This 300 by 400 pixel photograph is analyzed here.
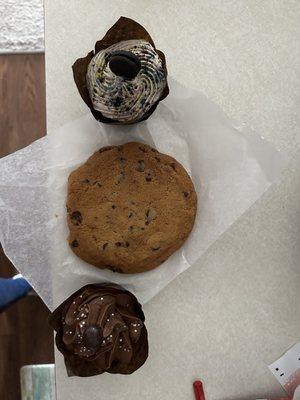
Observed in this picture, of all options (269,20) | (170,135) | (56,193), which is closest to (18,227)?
(56,193)

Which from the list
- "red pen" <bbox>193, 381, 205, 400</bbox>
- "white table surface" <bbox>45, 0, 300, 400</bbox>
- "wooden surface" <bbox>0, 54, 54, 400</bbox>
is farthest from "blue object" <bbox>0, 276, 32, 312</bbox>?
"red pen" <bbox>193, 381, 205, 400</bbox>

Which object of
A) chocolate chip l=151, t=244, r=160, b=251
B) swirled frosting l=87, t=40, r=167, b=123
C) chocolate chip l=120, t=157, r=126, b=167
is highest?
swirled frosting l=87, t=40, r=167, b=123

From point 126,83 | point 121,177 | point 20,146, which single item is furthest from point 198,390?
point 20,146

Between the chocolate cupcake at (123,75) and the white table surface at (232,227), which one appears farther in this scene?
the white table surface at (232,227)

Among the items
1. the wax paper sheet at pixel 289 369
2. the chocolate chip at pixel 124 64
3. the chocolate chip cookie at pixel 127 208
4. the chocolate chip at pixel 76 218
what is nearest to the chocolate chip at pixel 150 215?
the chocolate chip cookie at pixel 127 208

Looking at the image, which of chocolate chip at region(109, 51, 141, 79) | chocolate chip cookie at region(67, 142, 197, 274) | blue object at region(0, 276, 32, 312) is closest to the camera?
chocolate chip at region(109, 51, 141, 79)

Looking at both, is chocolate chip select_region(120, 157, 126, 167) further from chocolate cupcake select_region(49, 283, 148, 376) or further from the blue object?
the blue object

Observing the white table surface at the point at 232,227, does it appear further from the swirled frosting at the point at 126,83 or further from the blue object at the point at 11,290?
the blue object at the point at 11,290

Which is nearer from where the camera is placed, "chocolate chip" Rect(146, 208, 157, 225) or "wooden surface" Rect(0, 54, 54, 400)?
"chocolate chip" Rect(146, 208, 157, 225)

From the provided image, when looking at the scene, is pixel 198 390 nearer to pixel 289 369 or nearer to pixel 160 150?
pixel 289 369
